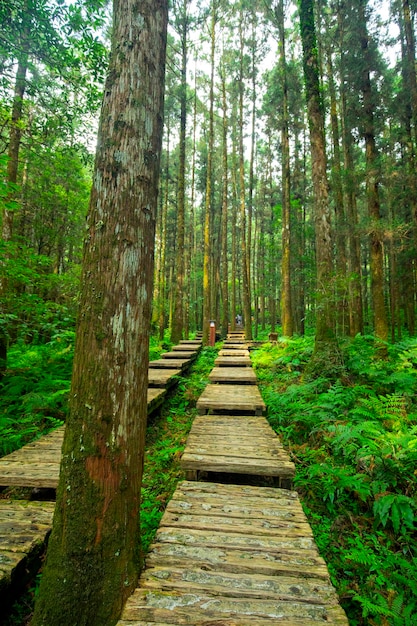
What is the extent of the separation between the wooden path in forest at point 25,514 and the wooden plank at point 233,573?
3.01 feet

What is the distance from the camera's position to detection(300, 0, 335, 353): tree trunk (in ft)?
24.1

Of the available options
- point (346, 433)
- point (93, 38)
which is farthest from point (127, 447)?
point (93, 38)

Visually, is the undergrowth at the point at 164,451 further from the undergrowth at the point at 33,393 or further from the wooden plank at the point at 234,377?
the undergrowth at the point at 33,393

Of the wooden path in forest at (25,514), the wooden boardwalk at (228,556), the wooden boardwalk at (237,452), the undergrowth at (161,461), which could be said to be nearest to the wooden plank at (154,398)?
the undergrowth at (161,461)

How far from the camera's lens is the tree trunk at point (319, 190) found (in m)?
7.34

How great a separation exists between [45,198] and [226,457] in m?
11.0

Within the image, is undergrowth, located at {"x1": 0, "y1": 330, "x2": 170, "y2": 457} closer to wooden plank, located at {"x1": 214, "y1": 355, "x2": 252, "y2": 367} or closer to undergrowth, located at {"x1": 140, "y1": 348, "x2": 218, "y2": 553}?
undergrowth, located at {"x1": 140, "y1": 348, "x2": 218, "y2": 553}

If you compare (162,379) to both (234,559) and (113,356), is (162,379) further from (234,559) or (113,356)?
(113,356)

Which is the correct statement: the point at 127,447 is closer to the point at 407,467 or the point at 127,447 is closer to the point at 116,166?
the point at 116,166

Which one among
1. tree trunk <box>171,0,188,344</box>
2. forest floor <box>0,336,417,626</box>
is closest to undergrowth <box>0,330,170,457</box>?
forest floor <box>0,336,417,626</box>

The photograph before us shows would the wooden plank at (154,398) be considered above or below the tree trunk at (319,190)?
below

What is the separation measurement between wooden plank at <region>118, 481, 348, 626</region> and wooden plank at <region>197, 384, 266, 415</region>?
7.85 ft

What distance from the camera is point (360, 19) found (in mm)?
9820

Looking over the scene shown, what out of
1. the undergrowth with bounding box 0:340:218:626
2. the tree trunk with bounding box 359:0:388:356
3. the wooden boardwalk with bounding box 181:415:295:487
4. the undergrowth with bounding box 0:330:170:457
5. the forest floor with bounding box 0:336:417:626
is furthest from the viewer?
the tree trunk with bounding box 359:0:388:356
